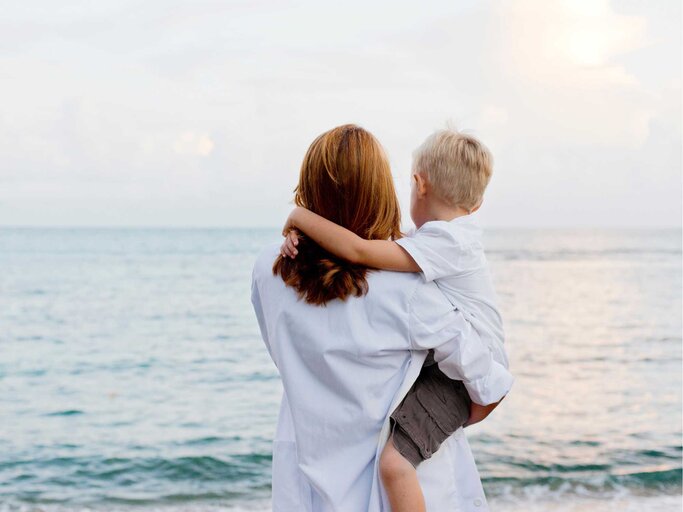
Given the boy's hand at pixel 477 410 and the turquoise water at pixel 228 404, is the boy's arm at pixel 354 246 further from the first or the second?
the turquoise water at pixel 228 404

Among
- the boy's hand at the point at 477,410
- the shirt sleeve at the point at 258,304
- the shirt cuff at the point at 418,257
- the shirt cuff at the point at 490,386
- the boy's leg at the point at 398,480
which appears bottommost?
the boy's leg at the point at 398,480

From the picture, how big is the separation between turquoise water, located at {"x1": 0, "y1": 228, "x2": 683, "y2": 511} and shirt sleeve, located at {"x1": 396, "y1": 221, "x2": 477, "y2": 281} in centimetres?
397

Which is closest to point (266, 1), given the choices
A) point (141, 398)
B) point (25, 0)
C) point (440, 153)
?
point (25, 0)

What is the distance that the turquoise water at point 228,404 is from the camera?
613 cm

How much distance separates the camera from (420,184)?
7.26ft

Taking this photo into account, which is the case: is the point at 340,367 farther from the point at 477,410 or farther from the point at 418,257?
the point at 477,410

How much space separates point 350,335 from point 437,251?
0.31 meters

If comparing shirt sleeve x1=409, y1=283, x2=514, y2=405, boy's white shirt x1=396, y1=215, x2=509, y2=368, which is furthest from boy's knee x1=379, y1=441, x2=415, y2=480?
boy's white shirt x1=396, y1=215, x2=509, y2=368

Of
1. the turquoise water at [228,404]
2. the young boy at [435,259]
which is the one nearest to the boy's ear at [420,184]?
the young boy at [435,259]

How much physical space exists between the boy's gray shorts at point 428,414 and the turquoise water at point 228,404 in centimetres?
376

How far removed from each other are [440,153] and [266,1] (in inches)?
997

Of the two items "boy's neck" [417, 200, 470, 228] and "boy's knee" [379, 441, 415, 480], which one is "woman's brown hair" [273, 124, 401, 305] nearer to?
"boy's neck" [417, 200, 470, 228]

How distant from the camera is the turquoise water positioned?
6.13 meters

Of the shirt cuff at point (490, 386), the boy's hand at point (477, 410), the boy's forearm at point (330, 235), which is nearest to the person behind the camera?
the boy's forearm at point (330, 235)
